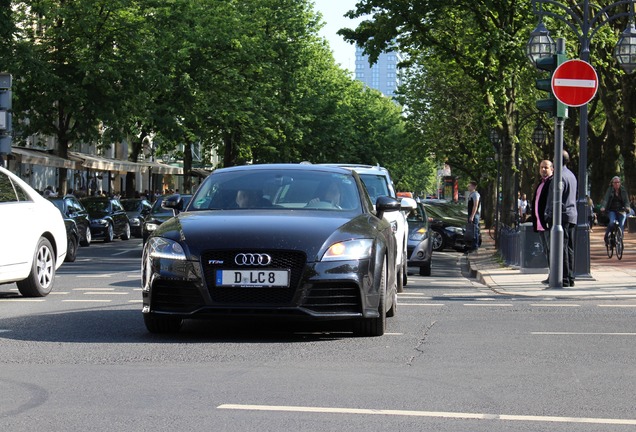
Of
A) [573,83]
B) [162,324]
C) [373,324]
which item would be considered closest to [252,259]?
[162,324]

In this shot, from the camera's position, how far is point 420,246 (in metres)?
23.8

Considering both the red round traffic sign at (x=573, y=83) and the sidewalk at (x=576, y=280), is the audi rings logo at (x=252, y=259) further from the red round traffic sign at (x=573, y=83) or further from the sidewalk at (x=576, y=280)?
the red round traffic sign at (x=573, y=83)

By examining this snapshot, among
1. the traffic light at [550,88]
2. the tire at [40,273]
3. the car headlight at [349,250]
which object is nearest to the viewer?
the car headlight at [349,250]

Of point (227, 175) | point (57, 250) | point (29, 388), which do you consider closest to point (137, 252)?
point (57, 250)

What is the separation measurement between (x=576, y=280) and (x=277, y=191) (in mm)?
9167

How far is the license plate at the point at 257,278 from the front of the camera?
973 centimetres

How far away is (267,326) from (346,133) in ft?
217

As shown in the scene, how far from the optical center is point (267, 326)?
449 inches

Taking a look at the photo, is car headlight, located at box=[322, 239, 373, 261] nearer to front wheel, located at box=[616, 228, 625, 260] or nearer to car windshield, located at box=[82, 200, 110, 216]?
front wheel, located at box=[616, 228, 625, 260]

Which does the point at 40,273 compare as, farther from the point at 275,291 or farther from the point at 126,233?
the point at 126,233

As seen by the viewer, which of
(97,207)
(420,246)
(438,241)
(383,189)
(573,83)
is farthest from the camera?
(97,207)

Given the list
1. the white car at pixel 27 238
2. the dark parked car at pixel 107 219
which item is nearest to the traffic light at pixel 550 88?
the white car at pixel 27 238

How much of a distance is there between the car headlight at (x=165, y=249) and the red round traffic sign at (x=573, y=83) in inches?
350

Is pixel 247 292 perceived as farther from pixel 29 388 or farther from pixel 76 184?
pixel 76 184
